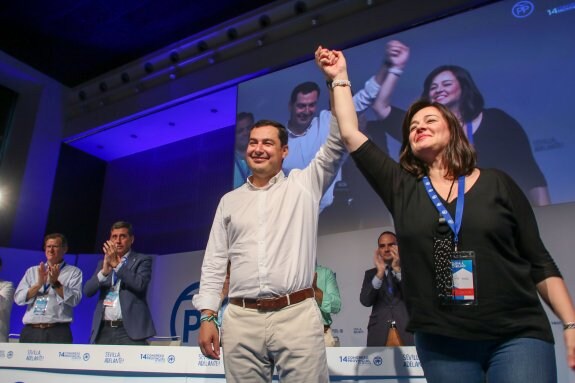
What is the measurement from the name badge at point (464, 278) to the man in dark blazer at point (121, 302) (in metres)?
2.61

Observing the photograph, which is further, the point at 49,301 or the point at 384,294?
the point at 49,301

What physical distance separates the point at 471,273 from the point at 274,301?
63 cm

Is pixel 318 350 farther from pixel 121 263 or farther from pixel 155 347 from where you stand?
pixel 121 263

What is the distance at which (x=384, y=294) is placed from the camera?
3162mm

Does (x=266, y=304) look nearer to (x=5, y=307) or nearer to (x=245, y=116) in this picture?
(x=5, y=307)

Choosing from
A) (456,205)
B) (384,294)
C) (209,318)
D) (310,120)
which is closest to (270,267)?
(209,318)

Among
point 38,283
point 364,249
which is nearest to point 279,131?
point 364,249

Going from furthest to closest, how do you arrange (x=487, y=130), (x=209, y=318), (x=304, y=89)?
Answer: (x=304, y=89)
(x=487, y=130)
(x=209, y=318)

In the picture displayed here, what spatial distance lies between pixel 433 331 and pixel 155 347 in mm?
1653

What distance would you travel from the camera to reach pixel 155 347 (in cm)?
227

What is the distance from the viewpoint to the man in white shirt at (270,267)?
1381 millimetres

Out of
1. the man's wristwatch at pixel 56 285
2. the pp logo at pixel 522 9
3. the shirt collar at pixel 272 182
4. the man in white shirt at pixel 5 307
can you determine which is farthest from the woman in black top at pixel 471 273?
the man in white shirt at pixel 5 307

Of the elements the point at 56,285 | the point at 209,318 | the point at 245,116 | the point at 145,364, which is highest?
the point at 245,116

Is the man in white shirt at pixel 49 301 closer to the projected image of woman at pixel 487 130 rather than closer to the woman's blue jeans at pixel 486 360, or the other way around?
the projected image of woman at pixel 487 130
